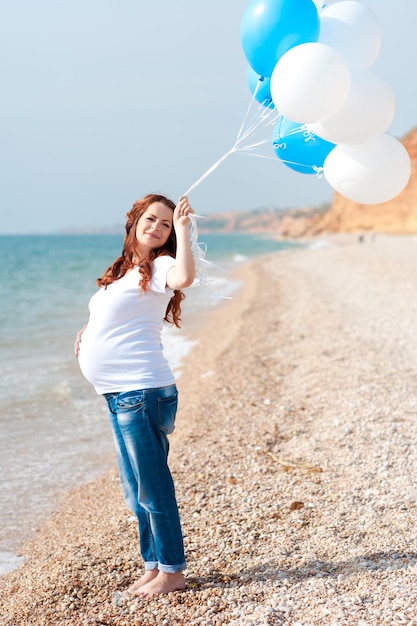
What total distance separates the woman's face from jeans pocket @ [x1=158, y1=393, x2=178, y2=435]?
655 mm

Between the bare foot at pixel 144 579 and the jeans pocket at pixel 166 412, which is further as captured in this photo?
the bare foot at pixel 144 579

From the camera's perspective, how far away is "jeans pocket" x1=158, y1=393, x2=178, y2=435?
103 inches

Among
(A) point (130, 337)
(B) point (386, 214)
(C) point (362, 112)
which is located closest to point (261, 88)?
(C) point (362, 112)

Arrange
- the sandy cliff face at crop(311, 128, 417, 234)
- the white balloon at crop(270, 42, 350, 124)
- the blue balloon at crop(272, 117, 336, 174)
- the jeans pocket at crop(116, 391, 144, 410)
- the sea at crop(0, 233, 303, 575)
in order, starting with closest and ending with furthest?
the jeans pocket at crop(116, 391, 144, 410), the white balloon at crop(270, 42, 350, 124), the blue balloon at crop(272, 117, 336, 174), the sea at crop(0, 233, 303, 575), the sandy cliff face at crop(311, 128, 417, 234)

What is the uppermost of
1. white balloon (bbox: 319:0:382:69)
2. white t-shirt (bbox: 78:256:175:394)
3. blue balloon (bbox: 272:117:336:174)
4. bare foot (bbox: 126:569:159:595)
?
white balloon (bbox: 319:0:382:69)

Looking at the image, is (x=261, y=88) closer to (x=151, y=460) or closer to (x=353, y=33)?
(x=353, y=33)

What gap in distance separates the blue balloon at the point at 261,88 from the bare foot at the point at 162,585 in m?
2.39

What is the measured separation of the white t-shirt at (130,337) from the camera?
260 centimetres

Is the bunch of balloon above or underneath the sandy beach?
above

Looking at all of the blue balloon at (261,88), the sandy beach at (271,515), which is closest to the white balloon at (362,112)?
the blue balloon at (261,88)

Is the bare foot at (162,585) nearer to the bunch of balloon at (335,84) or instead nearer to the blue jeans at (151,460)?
the blue jeans at (151,460)

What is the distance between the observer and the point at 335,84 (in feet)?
8.98

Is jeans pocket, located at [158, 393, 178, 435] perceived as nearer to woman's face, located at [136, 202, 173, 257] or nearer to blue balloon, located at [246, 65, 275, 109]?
woman's face, located at [136, 202, 173, 257]

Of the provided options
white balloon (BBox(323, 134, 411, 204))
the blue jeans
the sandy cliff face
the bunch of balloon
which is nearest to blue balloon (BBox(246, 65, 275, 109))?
the bunch of balloon
